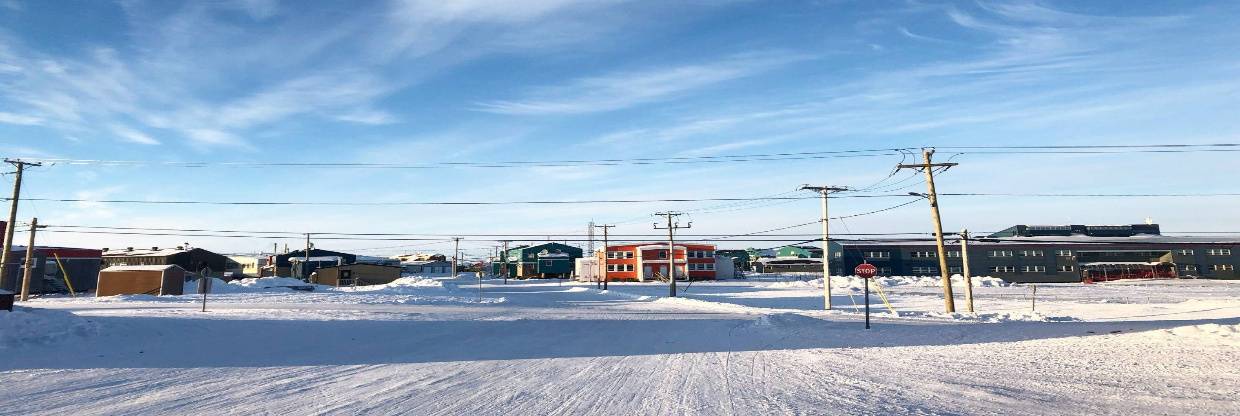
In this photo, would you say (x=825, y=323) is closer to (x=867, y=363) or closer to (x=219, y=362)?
(x=867, y=363)

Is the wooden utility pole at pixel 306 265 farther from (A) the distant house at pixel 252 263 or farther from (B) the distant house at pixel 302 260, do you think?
(A) the distant house at pixel 252 263

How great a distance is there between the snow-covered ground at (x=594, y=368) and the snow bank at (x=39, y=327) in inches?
2.2

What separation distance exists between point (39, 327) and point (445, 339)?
28.6 ft

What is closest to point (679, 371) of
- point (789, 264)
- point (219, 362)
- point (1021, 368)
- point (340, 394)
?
point (340, 394)

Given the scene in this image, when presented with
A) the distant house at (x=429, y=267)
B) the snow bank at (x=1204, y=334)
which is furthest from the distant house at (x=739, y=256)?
the snow bank at (x=1204, y=334)

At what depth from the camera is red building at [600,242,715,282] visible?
296 ft

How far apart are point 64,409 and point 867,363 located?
42.4 ft

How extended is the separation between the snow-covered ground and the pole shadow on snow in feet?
0.21

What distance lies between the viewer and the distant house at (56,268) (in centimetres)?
5105

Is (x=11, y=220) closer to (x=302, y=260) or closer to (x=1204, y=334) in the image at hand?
(x=1204, y=334)

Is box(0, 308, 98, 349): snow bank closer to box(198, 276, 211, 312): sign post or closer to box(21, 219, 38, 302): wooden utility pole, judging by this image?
box(198, 276, 211, 312): sign post

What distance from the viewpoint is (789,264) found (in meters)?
110

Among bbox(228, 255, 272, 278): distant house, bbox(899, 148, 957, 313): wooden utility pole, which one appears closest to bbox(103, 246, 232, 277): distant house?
bbox(228, 255, 272, 278): distant house

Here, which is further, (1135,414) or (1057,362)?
(1057,362)
